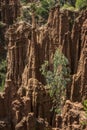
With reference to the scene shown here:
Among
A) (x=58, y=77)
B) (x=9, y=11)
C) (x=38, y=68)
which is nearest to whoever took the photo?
(x=58, y=77)

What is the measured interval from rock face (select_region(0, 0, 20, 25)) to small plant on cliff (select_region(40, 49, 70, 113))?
22.7 metres

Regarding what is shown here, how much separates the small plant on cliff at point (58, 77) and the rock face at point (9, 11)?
22.7 m

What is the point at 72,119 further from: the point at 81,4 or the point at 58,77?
the point at 81,4

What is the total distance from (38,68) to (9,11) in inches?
889

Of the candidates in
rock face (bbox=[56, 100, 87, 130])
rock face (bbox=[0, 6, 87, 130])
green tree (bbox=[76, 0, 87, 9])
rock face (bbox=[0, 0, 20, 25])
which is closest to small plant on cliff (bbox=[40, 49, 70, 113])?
rock face (bbox=[0, 6, 87, 130])

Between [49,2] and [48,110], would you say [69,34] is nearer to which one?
[48,110]

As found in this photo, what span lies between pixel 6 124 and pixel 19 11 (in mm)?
34114

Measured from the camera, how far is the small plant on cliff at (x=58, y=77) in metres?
51.0

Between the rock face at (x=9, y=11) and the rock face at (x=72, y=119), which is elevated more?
the rock face at (x=9, y=11)

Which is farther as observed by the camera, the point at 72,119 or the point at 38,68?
the point at 38,68

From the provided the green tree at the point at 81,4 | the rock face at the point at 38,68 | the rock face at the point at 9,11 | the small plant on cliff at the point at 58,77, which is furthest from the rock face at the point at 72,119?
the rock face at the point at 9,11

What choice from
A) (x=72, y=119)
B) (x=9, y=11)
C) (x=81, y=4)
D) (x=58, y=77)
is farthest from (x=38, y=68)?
(x=9, y=11)

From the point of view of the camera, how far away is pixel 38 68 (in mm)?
55250

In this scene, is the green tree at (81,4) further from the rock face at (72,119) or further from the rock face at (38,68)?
the rock face at (72,119)
